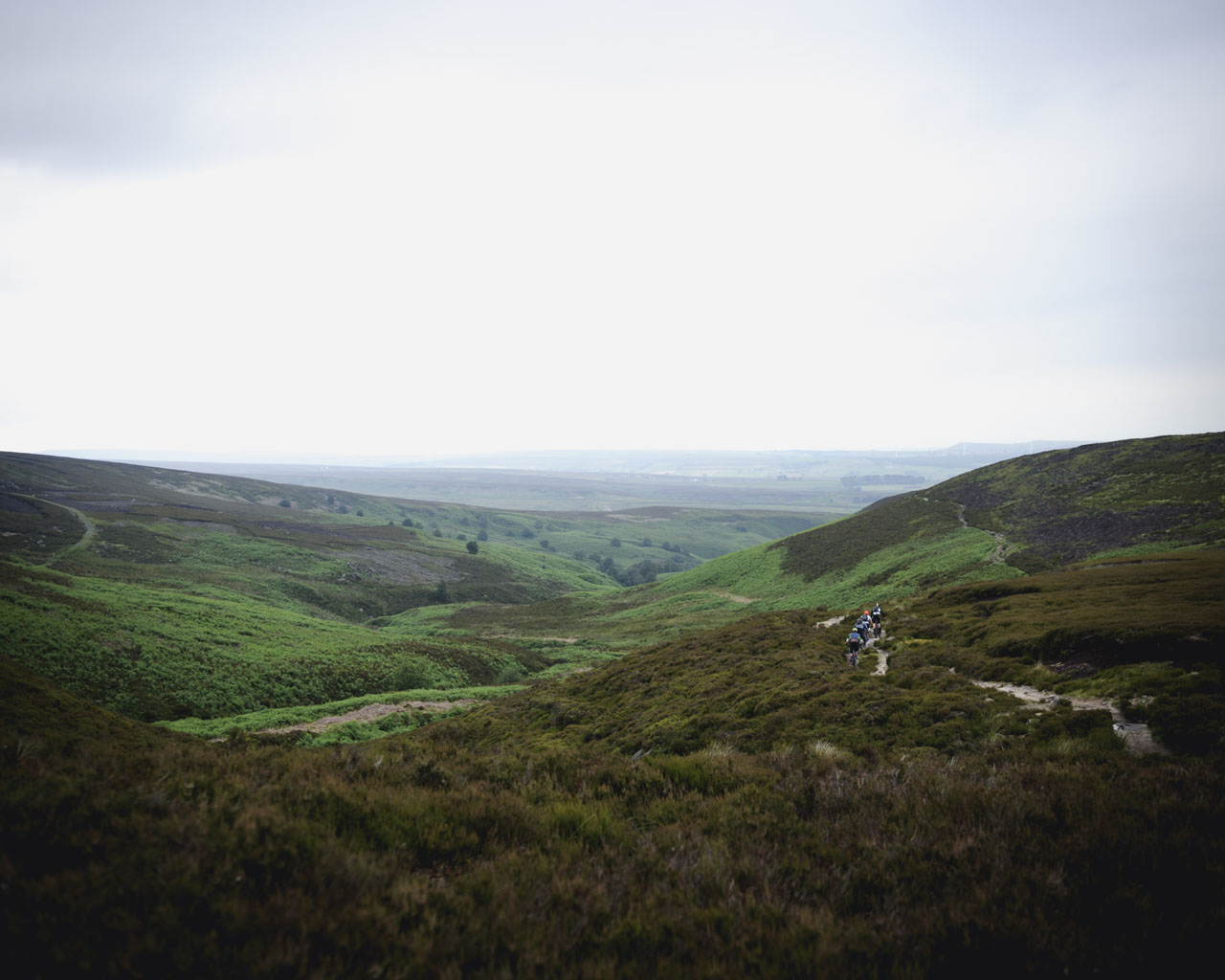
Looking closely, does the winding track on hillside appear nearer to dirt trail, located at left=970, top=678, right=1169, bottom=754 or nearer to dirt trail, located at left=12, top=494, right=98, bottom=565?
dirt trail, located at left=970, top=678, right=1169, bottom=754

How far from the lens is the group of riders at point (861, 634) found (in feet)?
77.8

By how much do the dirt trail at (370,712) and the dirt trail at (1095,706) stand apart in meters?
26.3

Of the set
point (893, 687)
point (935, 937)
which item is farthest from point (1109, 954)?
point (893, 687)

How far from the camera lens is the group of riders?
77.8 feet

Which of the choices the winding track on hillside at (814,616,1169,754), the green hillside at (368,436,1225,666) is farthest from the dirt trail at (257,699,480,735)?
the green hillside at (368,436,1225,666)

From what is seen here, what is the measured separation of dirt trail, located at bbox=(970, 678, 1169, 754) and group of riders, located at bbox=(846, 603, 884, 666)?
18.8ft

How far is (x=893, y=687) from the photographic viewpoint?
17250 mm

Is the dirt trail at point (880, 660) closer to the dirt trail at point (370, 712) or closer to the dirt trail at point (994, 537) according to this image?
the dirt trail at point (370, 712)

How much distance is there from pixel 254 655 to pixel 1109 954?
42.3m

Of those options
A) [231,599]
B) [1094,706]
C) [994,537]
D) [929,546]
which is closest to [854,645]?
[1094,706]

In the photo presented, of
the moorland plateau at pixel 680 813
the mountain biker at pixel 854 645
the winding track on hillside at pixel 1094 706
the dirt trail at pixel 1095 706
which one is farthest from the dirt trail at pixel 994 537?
the dirt trail at pixel 1095 706

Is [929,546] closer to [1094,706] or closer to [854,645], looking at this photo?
[854,645]

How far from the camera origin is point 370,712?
91.8 feet

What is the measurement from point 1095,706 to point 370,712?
29.9 metres
